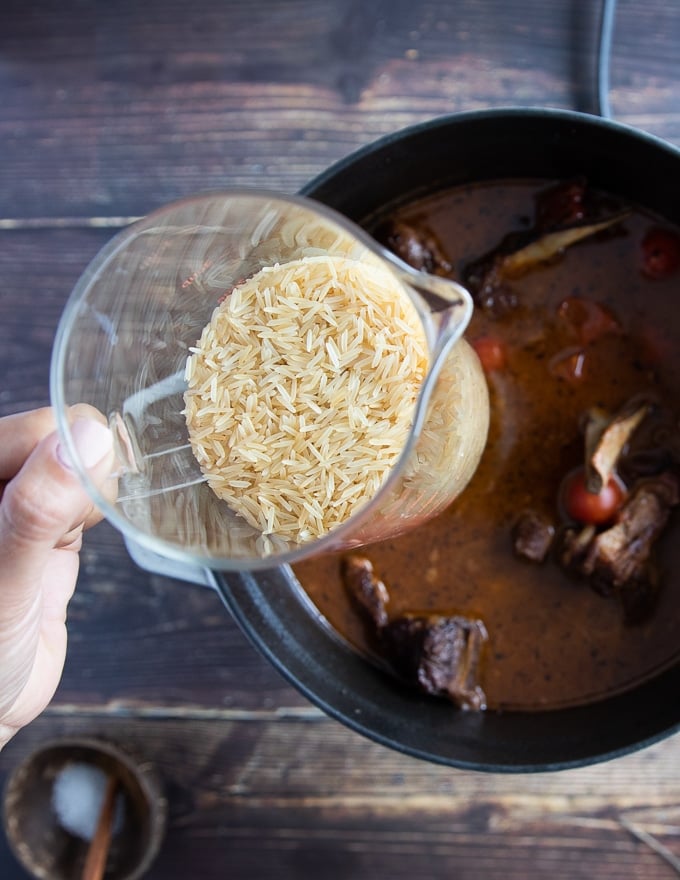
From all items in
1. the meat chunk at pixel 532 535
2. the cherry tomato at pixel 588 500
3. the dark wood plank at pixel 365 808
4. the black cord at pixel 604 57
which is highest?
the black cord at pixel 604 57

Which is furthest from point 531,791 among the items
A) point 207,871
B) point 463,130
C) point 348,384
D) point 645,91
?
point 645,91

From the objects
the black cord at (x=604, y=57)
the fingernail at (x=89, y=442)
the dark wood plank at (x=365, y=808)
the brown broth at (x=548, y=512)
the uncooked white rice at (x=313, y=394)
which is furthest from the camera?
the dark wood plank at (x=365, y=808)

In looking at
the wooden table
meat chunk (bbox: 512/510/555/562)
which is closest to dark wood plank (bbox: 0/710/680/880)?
the wooden table

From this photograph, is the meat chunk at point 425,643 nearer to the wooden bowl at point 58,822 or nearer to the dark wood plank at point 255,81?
the wooden bowl at point 58,822

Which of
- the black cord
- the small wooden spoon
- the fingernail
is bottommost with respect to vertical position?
the small wooden spoon

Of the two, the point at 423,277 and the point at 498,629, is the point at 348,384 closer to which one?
the point at 423,277

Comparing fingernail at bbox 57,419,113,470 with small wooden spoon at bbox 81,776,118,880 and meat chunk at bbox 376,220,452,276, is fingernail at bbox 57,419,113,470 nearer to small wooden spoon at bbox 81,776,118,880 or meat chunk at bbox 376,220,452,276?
meat chunk at bbox 376,220,452,276

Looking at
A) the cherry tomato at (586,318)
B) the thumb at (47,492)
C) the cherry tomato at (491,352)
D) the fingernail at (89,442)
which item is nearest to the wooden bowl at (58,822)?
the thumb at (47,492)
